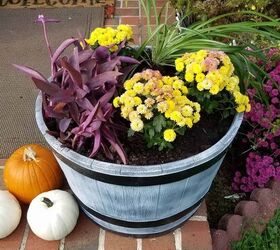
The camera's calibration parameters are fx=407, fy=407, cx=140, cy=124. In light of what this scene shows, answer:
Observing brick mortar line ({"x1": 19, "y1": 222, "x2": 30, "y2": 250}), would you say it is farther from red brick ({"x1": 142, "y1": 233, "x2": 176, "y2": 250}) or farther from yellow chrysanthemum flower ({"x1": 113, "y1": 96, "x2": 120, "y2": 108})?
yellow chrysanthemum flower ({"x1": 113, "y1": 96, "x2": 120, "y2": 108})

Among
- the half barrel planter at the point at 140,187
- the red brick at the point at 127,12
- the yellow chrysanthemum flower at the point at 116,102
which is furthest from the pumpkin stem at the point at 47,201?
the red brick at the point at 127,12

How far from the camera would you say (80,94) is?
1327 millimetres

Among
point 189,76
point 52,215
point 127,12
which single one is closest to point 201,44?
point 189,76

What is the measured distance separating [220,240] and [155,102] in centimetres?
72

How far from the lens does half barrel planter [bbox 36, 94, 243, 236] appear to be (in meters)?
1.25

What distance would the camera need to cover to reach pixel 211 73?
1.30m

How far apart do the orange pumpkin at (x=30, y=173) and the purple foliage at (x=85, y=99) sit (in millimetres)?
226

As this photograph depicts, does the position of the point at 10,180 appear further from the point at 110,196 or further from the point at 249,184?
the point at 249,184

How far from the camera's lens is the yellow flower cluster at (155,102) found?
1.23m

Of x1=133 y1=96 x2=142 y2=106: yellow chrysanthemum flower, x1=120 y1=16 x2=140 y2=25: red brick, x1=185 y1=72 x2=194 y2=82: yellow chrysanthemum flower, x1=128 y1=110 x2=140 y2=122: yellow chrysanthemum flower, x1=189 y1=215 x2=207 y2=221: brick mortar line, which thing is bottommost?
x1=189 y1=215 x2=207 y2=221: brick mortar line

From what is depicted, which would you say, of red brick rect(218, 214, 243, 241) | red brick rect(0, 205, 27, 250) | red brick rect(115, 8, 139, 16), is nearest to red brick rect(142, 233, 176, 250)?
red brick rect(218, 214, 243, 241)

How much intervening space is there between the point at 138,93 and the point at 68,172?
0.38m

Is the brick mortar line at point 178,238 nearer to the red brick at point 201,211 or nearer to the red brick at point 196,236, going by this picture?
the red brick at point 196,236

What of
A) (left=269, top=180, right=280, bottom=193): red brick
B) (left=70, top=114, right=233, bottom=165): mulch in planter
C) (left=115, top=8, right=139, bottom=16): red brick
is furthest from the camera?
(left=115, top=8, right=139, bottom=16): red brick
